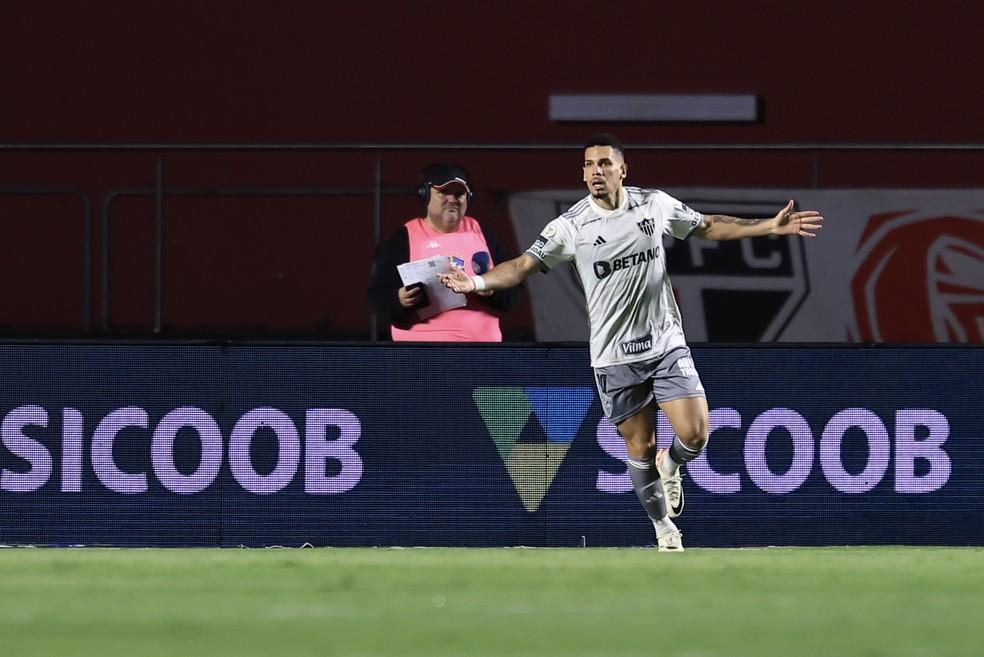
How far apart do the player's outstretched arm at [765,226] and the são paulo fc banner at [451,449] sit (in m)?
1.47

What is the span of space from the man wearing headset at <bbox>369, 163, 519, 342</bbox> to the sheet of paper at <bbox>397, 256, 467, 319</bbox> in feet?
0.23

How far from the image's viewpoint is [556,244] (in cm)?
1071

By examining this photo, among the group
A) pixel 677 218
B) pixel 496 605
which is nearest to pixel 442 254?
pixel 677 218

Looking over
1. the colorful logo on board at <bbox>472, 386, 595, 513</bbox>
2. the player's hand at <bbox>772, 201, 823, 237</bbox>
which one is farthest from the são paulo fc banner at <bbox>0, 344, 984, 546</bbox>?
the player's hand at <bbox>772, 201, 823, 237</bbox>

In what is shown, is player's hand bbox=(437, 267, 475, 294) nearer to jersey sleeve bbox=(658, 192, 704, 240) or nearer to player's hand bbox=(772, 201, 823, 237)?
jersey sleeve bbox=(658, 192, 704, 240)

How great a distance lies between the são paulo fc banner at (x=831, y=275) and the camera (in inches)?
509

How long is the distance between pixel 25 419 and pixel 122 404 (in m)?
0.55

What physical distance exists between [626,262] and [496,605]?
3.35 metres

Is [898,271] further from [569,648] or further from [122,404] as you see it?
[569,648]

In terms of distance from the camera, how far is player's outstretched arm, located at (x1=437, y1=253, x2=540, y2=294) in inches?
421

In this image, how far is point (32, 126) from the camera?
18.0m

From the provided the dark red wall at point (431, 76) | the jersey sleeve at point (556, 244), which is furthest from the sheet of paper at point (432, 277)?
the dark red wall at point (431, 76)

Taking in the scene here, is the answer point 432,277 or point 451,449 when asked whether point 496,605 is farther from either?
point 451,449

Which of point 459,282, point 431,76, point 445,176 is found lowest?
point 459,282
